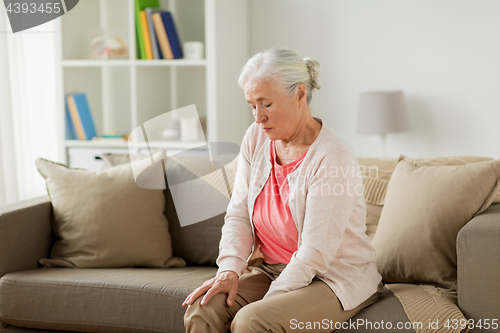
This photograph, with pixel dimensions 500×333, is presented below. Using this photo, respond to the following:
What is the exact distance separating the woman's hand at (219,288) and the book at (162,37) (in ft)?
6.48

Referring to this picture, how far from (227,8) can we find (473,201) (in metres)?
1.98

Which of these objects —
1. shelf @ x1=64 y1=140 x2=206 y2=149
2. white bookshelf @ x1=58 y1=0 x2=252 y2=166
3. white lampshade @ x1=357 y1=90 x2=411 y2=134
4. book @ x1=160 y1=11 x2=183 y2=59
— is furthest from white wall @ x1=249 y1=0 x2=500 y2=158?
shelf @ x1=64 y1=140 x2=206 y2=149

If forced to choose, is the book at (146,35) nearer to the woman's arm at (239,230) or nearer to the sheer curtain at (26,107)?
the sheer curtain at (26,107)

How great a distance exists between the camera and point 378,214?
1.93 metres

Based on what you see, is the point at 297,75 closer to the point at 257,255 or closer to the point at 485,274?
the point at 257,255

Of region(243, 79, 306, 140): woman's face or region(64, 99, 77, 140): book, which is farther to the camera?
region(64, 99, 77, 140): book

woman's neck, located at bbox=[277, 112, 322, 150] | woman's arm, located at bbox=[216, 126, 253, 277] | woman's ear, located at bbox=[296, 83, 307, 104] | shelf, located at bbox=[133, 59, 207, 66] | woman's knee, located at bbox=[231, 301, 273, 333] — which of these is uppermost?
shelf, located at bbox=[133, 59, 207, 66]

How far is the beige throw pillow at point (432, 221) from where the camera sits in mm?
1685

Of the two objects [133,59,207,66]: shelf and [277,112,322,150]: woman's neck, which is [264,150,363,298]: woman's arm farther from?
[133,59,207,66]: shelf

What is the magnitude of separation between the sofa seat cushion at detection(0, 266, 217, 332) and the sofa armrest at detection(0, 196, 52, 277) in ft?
0.22

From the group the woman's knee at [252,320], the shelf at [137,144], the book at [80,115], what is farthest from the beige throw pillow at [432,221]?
the book at [80,115]

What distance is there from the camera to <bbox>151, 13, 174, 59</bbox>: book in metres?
3.16

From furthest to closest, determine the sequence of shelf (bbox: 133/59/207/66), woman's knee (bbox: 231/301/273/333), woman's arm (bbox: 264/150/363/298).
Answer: shelf (bbox: 133/59/207/66) → woman's arm (bbox: 264/150/363/298) → woman's knee (bbox: 231/301/273/333)

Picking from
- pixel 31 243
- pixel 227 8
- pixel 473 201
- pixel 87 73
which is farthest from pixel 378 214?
pixel 87 73
